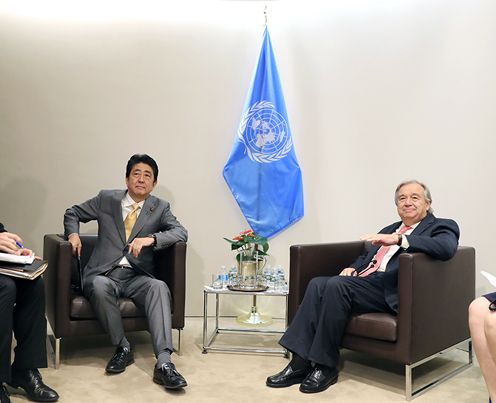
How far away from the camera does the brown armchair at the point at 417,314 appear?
247 centimetres

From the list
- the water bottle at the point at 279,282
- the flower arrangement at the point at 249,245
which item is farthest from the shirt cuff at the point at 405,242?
the flower arrangement at the point at 249,245

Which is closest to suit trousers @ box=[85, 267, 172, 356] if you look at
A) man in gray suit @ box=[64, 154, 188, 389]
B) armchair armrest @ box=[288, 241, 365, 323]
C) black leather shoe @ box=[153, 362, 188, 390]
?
man in gray suit @ box=[64, 154, 188, 389]

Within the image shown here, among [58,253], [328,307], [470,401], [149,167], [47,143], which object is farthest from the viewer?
[47,143]

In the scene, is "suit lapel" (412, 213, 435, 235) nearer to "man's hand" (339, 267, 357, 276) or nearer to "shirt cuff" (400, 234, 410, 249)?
"shirt cuff" (400, 234, 410, 249)

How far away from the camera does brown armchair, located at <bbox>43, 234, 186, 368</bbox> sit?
281 centimetres

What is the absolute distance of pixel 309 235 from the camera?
161 inches

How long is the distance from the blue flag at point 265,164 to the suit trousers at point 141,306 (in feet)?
4.33

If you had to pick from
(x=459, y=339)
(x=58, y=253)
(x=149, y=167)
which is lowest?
(x=459, y=339)

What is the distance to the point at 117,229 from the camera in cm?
320

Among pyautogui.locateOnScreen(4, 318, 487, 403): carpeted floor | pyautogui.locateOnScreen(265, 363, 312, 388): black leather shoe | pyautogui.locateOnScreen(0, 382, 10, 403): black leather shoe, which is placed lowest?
pyautogui.locateOnScreen(4, 318, 487, 403): carpeted floor

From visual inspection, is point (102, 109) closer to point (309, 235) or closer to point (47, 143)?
point (47, 143)

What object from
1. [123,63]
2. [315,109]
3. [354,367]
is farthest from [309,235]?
[123,63]

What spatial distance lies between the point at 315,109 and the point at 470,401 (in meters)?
2.39

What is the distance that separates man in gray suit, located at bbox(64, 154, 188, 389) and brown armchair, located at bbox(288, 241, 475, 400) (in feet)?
2.46
